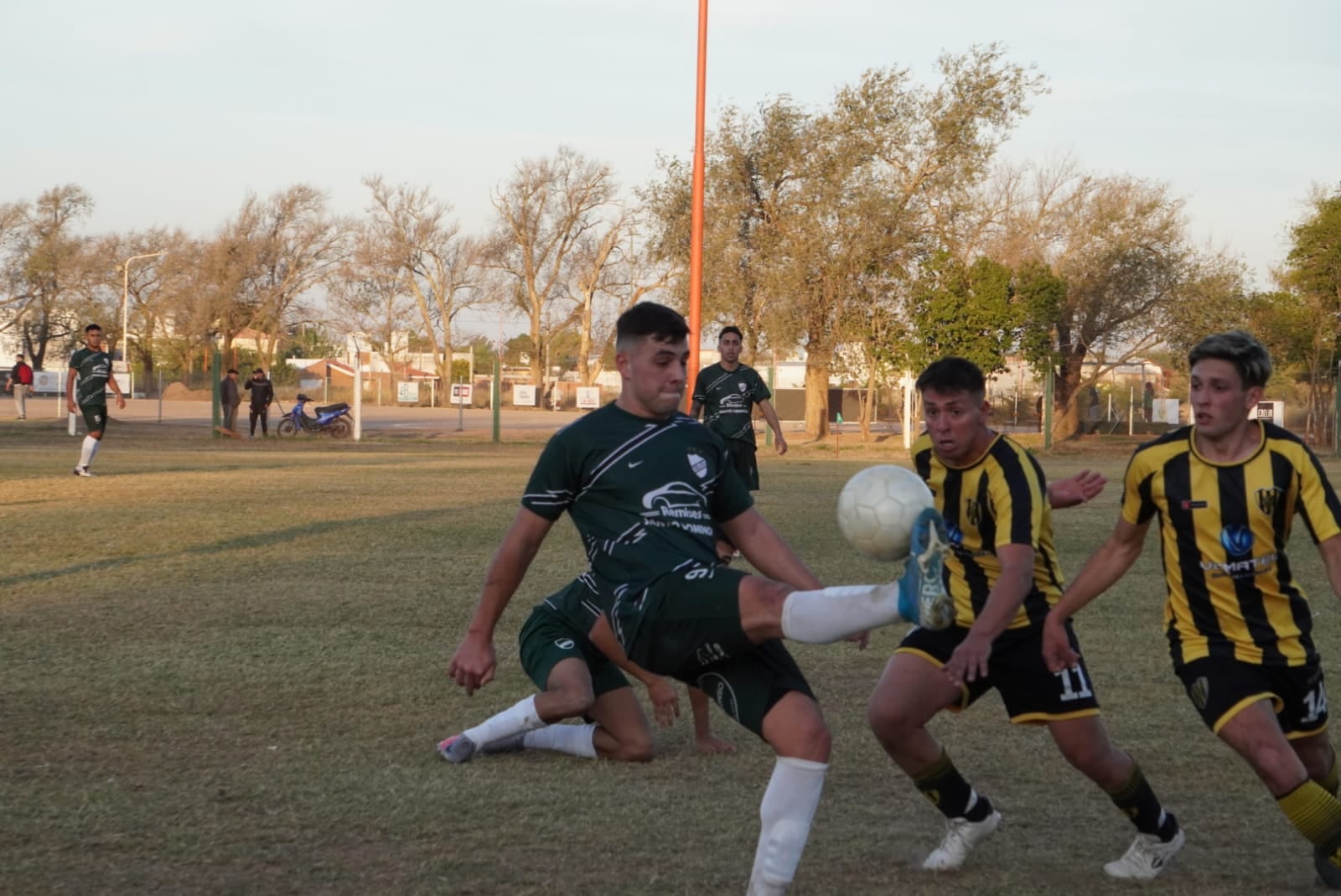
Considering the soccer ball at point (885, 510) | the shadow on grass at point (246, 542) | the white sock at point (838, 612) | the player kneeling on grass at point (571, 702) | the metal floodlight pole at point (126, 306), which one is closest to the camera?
the white sock at point (838, 612)

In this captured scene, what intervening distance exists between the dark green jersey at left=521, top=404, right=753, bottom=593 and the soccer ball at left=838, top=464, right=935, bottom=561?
0.56m

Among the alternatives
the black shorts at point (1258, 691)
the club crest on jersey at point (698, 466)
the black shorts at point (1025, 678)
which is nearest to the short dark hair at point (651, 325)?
the club crest on jersey at point (698, 466)

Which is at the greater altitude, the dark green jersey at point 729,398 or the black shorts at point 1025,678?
the dark green jersey at point 729,398

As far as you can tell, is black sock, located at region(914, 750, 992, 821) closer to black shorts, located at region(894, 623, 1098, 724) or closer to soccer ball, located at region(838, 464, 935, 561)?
black shorts, located at region(894, 623, 1098, 724)

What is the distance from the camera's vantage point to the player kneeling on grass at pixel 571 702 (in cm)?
564

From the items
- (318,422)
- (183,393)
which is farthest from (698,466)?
(183,393)

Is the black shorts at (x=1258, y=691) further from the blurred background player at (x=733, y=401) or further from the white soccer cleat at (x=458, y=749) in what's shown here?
the blurred background player at (x=733, y=401)

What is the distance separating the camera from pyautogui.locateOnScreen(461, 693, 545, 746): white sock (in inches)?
229

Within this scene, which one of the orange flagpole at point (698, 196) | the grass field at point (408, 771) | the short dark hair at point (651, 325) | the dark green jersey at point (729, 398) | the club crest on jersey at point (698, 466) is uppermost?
the orange flagpole at point (698, 196)

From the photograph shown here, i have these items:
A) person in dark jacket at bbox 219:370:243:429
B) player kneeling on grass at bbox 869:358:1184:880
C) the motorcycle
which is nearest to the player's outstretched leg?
player kneeling on grass at bbox 869:358:1184:880

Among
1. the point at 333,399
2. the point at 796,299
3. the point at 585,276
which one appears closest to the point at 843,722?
the point at 796,299

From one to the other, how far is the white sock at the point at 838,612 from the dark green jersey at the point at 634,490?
55 cm

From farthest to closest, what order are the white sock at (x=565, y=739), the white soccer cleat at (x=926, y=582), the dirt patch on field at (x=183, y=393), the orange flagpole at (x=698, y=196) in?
the dirt patch on field at (x=183, y=393) < the orange flagpole at (x=698, y=196) < the white sock at (x=565, y=739) < the white soccer cleat at (x=926, y=582)

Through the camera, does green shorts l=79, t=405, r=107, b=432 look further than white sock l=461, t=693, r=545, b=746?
Yes
